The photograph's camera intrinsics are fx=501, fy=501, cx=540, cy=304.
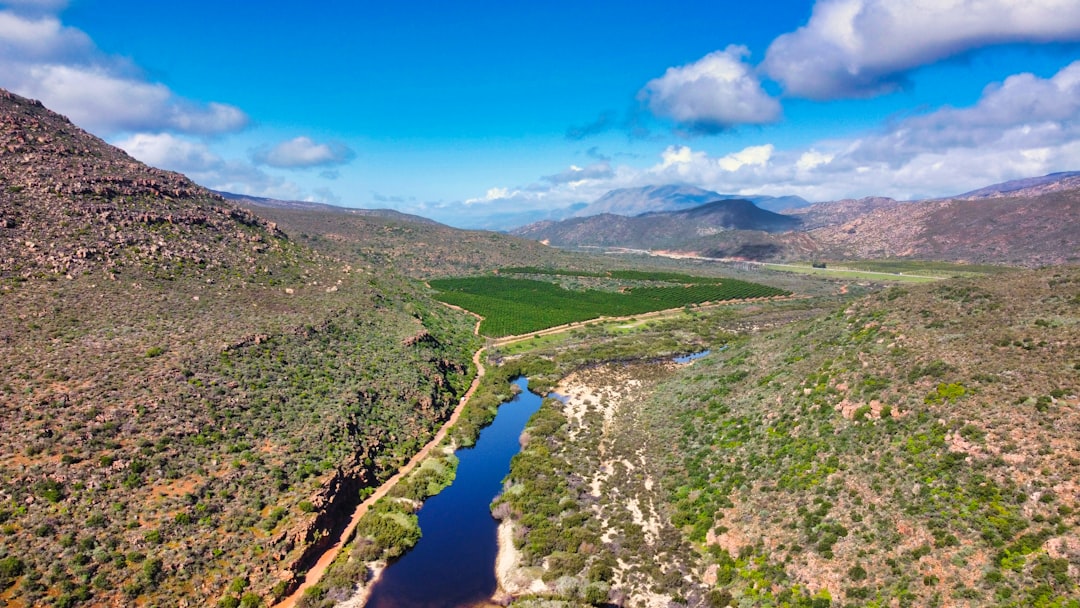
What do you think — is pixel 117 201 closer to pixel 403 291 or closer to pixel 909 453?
pixel 403 291

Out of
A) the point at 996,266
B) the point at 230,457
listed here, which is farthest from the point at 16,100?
the point at 996,266

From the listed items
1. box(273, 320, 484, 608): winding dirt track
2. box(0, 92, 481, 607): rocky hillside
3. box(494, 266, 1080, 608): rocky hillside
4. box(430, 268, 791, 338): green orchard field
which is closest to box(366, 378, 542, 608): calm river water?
box(494, 266, 1080, 608): rocky hillside

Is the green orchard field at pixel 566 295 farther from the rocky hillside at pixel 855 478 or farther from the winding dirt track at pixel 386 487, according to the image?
the rocky hillside at pixel 855 478

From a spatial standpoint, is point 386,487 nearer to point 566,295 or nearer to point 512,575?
point 512,575

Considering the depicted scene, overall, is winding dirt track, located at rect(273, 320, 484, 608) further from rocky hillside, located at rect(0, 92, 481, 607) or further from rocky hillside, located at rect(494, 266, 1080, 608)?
rocky hillside, located at rect(494, 266, 1080, 608)

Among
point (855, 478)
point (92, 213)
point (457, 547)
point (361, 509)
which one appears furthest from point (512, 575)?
point (92, 213)

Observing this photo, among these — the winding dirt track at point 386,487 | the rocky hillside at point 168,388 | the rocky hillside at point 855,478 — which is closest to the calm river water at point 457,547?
the rocky hillside at point 855,478
